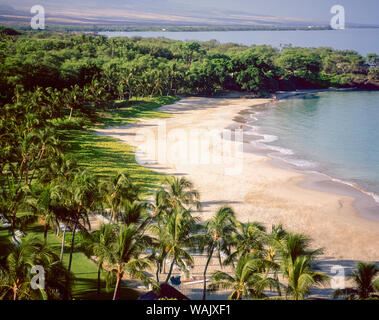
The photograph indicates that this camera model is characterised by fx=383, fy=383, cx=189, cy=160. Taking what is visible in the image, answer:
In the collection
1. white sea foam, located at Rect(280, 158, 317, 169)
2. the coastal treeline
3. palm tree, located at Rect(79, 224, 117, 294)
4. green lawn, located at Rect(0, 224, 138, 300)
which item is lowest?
green lawn, located at Rect(0, 224, 138, 300)

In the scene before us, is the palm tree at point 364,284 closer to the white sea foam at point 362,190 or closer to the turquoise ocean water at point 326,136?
the white sea foam at point 362,190

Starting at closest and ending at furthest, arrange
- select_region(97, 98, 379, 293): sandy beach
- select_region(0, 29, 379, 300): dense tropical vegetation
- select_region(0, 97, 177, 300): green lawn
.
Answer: select_region(0, 29, 379, 300): dense tropical vegetation, select_region(0, 97, 177, 300): green lawn, select_region(97, 98, 379, 293): sandy beach

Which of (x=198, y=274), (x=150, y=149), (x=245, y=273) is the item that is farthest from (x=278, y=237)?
(x=150, y=149)

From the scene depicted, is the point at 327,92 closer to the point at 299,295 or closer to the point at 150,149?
the point at 150,149

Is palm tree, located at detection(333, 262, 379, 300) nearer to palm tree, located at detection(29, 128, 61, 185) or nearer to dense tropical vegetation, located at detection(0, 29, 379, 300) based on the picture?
dense tropical vegetation, located at detection(0, 29, 379, 300)

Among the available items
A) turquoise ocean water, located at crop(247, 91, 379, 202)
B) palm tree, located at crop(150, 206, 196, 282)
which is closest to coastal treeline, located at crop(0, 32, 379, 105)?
turquoise ocean water, located at crop(247, 91, 379, 202)

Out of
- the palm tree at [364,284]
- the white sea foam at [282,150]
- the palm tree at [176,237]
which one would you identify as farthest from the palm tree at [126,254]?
the white sea foam at [282,150]
